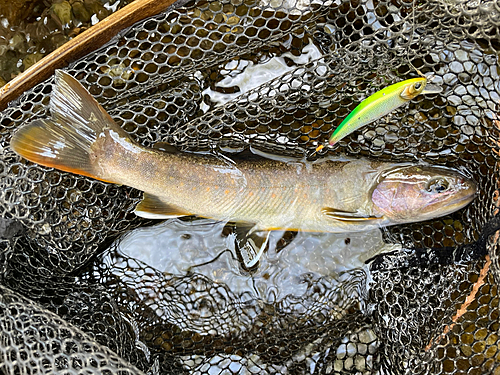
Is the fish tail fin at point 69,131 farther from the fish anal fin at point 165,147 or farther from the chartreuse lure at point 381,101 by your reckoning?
the chartreuse lure at point 381,101

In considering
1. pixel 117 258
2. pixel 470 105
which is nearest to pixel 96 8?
pixel 117 258

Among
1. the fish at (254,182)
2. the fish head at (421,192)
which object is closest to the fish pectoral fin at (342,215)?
the fish at (254,182)

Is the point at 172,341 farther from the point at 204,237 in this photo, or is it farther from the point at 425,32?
the point at 425,32

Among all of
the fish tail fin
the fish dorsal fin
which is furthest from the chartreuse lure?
the fish tail fin

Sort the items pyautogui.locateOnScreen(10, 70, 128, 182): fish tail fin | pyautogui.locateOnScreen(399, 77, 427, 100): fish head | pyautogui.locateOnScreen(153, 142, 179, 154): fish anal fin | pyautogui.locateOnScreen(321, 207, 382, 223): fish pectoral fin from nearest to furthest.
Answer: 1. pyautogui.locateOnScreen(399, 77, 427, 100): fish head
2. pyautogui.locateOnScreen(10, 70, 128, 182): fish tail fin
3. pyautogui.locateOnScreen(153, 142, 179, 154): fish anal fin
4. pyautogui.locateOnScreen(321, 207, 382, 223): fish pectoral fin

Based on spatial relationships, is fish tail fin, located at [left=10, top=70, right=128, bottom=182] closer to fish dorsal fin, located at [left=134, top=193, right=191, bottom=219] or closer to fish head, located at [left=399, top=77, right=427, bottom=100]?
fish dorsal fin, located at [left=134, top=193, right=191, bottom=219]

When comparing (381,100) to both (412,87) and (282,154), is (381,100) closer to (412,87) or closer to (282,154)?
(412,87)
